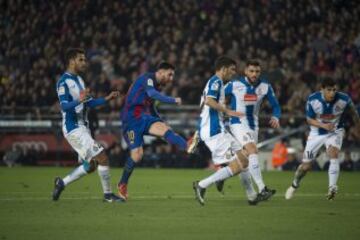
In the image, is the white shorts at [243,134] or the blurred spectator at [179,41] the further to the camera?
the blurred spectator at [179,41]

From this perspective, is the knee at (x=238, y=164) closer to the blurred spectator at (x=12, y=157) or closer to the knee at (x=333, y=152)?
the knee at (x=333, y=152)

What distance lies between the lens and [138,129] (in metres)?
14.7

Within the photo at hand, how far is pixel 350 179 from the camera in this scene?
72.2 feet

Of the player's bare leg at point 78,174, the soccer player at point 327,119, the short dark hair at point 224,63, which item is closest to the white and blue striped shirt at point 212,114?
the short dark hair at point 224,63

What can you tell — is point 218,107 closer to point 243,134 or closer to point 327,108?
point 243,134

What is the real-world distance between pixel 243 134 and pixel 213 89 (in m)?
1.35

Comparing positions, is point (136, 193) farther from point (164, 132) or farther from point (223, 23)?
point (223, 23)

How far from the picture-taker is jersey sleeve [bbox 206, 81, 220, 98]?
13.9 meters

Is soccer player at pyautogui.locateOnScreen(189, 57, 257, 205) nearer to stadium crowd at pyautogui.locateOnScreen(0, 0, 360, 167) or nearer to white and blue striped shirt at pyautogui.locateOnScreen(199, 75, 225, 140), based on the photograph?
white and blue striped shirt at pyautogui.locateOnScreen(199, 75, 225, 140)

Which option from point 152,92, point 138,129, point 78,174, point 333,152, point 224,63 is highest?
point 224,63

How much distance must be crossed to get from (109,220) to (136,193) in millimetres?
5502

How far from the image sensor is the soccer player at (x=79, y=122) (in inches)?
556

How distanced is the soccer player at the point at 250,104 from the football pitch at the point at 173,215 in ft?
3.17

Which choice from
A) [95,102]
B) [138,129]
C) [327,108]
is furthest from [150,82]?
[327,108]
